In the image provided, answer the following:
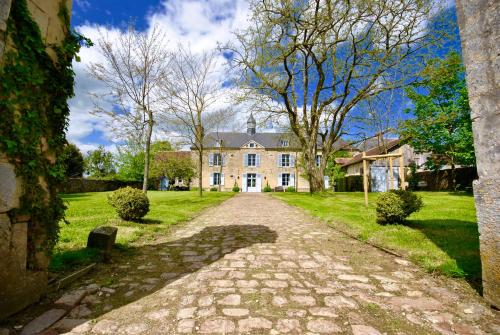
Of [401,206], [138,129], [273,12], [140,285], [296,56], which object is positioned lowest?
[140,285]

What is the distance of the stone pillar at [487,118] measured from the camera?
2.60 m

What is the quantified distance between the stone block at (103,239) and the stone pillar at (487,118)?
16.3ft

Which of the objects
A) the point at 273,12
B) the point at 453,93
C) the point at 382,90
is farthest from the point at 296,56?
the point at 453,93

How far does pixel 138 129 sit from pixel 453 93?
70.3ft

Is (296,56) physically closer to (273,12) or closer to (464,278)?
(273,12)

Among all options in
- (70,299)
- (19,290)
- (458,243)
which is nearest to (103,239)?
(70,299)

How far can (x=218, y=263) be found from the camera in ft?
13.4

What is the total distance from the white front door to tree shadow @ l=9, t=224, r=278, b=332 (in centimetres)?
3253

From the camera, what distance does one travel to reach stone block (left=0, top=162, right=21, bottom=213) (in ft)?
7.56

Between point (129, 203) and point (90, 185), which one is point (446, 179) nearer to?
point (129, 203)

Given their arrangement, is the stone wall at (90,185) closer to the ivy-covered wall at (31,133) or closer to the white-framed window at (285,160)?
the ivy-covered wall at (31,133)

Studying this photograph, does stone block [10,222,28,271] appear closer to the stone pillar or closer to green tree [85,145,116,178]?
the stone pillar

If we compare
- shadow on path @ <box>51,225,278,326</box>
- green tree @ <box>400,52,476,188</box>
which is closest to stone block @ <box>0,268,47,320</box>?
shadow on path @ <box>51,225,278,326</box>

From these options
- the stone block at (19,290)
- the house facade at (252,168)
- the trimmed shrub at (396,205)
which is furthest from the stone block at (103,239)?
the house facade at (252,168)
